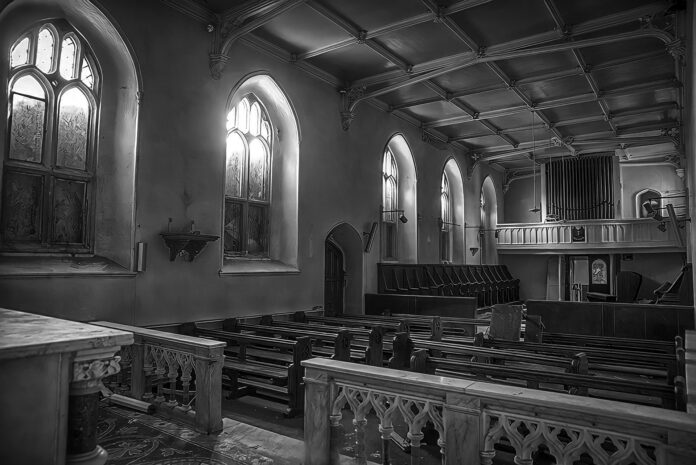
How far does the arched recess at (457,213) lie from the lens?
Answer: 17109 mm

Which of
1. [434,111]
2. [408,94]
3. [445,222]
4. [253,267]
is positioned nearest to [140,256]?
[253,267]

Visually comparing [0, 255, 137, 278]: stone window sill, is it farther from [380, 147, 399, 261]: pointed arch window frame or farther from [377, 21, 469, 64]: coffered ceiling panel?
[380, 147, 399, 261]: pointed arch window frame

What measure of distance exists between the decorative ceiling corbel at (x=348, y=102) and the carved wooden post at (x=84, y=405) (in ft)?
31.7

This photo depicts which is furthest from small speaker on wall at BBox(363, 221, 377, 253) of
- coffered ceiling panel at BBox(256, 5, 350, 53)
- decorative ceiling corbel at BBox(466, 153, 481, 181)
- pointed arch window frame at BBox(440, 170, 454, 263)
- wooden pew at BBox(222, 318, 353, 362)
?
decorative ceiling corbel at BBox(466, 153, 481, 181)

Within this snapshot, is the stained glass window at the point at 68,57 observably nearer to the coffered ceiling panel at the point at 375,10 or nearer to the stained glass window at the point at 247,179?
the stained glass window at the point at 247,179

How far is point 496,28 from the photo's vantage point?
8.76 m

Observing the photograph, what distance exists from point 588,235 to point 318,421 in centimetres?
1724

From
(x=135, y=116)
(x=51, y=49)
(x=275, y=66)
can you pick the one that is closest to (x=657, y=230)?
(x=275, y=66)

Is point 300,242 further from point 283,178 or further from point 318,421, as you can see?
point 318,421

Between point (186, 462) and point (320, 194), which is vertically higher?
point (320, 194)

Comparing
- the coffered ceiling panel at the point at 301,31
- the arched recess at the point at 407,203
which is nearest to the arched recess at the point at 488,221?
the arched recess at the point at 407,203

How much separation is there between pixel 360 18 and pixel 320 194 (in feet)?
11.7

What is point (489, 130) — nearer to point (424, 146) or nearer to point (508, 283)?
point (424, 146)

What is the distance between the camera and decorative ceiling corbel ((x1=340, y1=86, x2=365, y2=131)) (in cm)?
1101
